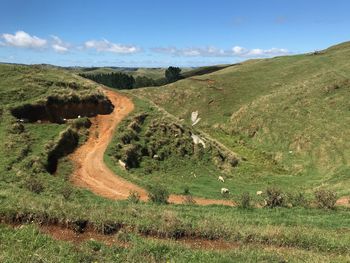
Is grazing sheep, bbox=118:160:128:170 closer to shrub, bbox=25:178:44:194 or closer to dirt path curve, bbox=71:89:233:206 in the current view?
dirt path curve, bbox=71:89:233:206

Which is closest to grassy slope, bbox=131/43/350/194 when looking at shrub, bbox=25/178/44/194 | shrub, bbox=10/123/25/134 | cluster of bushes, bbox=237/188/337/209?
cluster of bushes, bbox=237/188/337/209

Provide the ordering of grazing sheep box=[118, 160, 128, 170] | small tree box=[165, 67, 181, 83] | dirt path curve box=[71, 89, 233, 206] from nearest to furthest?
dirt path curve box=[71, 89, 233, 206], grazing sheep box=[118, 160, 128, 170], small tree box=[165, 67, 181, 83]

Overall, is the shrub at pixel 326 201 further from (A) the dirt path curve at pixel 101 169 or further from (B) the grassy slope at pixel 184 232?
(A) the dirt path curve at pixel 101 169

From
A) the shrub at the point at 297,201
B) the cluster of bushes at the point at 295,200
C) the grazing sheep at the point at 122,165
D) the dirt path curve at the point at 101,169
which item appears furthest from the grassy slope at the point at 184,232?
the grazing sheep at the point at 122,165

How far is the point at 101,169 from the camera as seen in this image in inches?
1178

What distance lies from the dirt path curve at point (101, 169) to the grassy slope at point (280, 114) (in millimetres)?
9113

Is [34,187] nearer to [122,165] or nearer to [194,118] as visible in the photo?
[122,165]

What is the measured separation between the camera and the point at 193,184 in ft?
105

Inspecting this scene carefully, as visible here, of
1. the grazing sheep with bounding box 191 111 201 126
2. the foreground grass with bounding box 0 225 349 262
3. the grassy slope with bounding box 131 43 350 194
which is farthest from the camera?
the grazing sheep with bounding box 191 111 201 126

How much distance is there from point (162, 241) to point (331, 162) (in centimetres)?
3331

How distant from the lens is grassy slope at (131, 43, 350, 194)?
39.8 meters

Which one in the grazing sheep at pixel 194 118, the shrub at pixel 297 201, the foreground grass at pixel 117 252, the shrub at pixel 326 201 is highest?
the foreground grass at pixel 117 252

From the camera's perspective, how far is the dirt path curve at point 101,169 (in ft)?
86.8

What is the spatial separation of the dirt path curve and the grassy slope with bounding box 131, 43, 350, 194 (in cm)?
911
